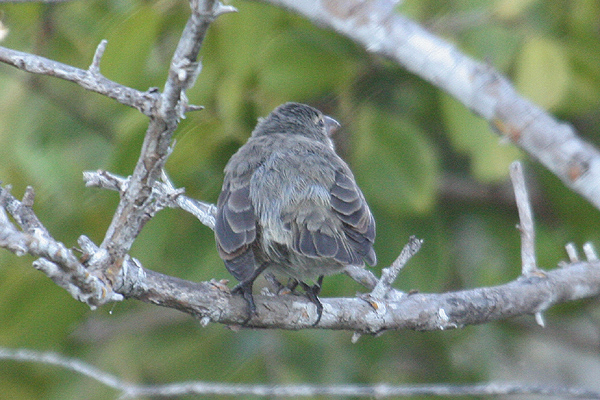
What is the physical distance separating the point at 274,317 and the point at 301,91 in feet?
6.29

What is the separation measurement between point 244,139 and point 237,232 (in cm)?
163

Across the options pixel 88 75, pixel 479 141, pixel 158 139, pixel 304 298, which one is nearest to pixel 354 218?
pixel 304 298

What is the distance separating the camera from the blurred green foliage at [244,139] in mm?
4262

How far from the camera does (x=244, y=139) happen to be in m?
4.77

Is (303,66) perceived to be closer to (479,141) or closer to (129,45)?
(129,45)

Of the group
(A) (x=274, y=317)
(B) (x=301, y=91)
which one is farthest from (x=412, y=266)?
(A) (x=274, y=317)

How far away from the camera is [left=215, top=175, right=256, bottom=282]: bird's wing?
124 inches

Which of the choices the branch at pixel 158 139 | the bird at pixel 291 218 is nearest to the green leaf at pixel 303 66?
the bird at pixel 291 218

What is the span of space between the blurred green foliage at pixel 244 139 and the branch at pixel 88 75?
190 cm

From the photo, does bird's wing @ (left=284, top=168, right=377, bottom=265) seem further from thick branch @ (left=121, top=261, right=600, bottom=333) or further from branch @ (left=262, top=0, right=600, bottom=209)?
branch @ (left=262, top=0, right=600, bottom=209)

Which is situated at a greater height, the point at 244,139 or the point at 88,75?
the point at 244,139

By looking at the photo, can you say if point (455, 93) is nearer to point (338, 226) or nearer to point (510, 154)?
point (510, 154)

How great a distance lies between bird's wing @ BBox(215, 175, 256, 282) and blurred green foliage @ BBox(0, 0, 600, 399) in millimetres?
906

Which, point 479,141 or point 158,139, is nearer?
point 158,139
